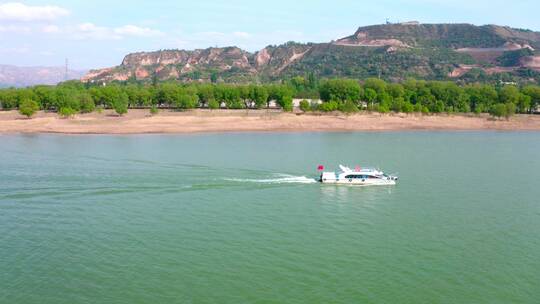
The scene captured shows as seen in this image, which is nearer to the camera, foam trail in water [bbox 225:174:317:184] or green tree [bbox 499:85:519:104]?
foam trail in water [bbox 225:174:317:184]

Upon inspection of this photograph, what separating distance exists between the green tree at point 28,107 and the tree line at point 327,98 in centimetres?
280

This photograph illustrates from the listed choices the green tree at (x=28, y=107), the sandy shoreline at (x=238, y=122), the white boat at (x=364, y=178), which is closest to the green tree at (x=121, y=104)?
the sandy shoreline at (x=238, y=122)

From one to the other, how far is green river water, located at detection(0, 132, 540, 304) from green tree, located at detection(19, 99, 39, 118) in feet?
136

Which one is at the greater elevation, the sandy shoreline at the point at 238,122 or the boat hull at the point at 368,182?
the sandy shoreline at the point at 238,122

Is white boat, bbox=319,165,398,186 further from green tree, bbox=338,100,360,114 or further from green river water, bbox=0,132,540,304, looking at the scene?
green tree, bbox=338,100,360,114

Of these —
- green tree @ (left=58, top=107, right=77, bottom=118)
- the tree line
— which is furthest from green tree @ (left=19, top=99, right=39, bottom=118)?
green tree @ (left=58, top=107, right=77, bottom=118)

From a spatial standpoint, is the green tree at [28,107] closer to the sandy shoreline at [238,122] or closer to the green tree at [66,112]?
the sandy shoreline at [238,122]

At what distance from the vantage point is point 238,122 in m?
96.8

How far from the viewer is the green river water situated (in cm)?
2675

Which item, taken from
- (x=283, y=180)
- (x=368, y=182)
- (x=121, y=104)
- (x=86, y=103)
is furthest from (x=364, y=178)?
(x=86, y=103)

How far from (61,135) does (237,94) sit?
147 feet

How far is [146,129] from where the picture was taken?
89250 mm

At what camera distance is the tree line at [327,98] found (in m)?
111

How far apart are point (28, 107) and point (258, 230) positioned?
268 ft
